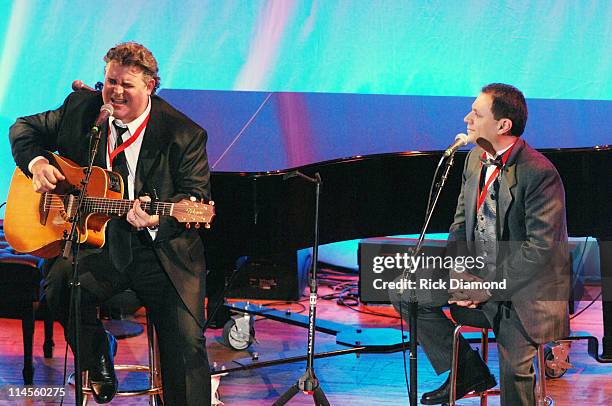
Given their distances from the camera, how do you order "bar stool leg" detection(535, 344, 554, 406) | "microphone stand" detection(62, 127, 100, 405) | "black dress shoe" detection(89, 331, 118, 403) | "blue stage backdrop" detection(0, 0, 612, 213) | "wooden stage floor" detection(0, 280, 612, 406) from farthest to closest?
"blue stage backdrop" detection(0, 0, 612, 213) < "wooden stage floor" detection(0, 280, 612, 406) < "black dress shoe" detection(89, 331, 118, 403) < "bar stool leg" detection(535, 344, 554, 406) < "microphone stand" detection(62, 127, 100, 405)

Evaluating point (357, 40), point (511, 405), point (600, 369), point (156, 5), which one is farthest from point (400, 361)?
point (156, 5)

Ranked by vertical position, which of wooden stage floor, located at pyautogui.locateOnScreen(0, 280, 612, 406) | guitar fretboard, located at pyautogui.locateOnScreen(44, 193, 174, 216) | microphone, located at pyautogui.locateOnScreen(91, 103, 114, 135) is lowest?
wooden stage floor, located at pyautogui.locateOnScreen(0, 280, 612, 406)

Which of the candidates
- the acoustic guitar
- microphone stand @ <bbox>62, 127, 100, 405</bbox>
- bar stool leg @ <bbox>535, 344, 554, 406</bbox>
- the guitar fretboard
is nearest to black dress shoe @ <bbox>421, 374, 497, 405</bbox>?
bar stool leg @ <bbox>535, 344, 554, 406</bbox>

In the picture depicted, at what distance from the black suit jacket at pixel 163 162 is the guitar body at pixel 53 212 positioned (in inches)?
3.3

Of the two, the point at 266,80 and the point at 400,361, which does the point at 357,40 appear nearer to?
the point at 266,80

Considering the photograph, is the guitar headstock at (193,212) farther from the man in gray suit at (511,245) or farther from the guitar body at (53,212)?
the man in gray suit at (511,245)

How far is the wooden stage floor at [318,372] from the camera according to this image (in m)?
5.13

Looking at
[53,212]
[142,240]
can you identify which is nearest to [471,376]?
[142,240]

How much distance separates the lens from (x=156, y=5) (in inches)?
323

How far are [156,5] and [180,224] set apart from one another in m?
4.45

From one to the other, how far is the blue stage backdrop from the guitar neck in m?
2.75

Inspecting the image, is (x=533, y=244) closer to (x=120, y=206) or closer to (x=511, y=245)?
(x=511, y=245)

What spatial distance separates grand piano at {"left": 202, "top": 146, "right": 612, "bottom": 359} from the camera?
4.93m

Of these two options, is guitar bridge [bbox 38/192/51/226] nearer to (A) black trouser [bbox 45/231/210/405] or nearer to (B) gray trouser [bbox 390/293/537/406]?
(A) black trouser [bbox 45/231/210/405]
